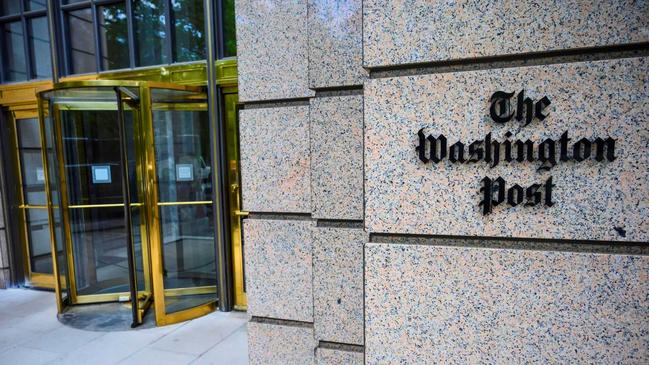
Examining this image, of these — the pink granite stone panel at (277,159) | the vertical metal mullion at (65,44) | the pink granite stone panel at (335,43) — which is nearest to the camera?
the pink granite stone panel at (335,43)

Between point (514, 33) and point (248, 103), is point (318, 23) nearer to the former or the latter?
point (248, 103)

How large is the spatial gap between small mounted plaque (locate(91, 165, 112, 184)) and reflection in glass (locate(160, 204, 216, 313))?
3.64 feet

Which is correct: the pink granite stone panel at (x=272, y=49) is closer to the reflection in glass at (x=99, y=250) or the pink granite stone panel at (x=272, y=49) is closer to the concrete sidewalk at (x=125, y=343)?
the concrete sidewalk at (x=125, y=343)

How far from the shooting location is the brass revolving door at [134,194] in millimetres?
5012

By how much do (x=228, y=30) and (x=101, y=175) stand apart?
9.25ft

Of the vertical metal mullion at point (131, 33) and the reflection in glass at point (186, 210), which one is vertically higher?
the vertical metal mullion at point (131, 33)

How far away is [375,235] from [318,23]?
4.15ft

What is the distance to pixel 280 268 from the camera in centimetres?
291

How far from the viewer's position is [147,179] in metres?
4.91

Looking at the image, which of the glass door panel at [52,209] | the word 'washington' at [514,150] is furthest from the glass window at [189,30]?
the word 'washington' at [514,150]

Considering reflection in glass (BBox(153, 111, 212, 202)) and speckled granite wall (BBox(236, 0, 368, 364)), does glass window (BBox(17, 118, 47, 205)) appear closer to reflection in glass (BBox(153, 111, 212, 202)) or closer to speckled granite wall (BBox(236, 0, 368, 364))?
reflection in glass (BBox(153, 111, 212, 202))

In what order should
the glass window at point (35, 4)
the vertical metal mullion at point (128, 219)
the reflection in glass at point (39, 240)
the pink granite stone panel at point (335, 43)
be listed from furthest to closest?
the reflection in glass at point (39, 240), the glass window at point (35, 4), the vertical metal mullion at point (128, 219), the pink granite stone panel at point (335, 43)

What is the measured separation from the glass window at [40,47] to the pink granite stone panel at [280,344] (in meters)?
6.03

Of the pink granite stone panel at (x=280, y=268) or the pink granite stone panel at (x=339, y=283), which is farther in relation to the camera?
the pink granite stone panel at (x=280, y=268)
